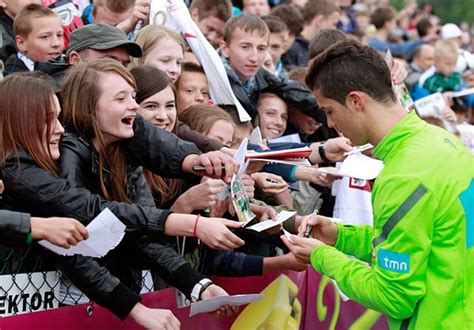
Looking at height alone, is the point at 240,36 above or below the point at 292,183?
above

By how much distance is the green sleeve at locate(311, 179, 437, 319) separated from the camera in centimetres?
438

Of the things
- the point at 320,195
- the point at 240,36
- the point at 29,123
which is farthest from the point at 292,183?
the point at 29,123

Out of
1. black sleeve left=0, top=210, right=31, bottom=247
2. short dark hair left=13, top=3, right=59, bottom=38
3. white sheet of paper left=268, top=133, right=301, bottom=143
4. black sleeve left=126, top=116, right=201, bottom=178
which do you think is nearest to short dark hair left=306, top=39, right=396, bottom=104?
black sleeve left=126, top=116, right=201, bottom=178

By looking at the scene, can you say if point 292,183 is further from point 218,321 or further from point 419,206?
point 419,206

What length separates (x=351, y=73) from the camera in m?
4.78

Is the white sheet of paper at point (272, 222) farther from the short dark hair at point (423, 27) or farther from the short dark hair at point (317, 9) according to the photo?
the short dark hair at point (423, 27)

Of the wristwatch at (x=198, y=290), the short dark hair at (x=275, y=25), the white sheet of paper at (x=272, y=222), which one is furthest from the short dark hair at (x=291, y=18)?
the wristwatch at (x=198, y=290)

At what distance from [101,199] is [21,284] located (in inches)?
23.2

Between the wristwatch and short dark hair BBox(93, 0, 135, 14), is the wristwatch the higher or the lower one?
the lower one

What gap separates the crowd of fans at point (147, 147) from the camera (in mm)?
4961

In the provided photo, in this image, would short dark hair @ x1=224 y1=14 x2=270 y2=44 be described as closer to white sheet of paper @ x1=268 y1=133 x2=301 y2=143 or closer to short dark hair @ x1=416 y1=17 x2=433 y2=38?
white sheet of paper @ x1=268 y1=133 x2=301 y2=143

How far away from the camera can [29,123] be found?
196 inches

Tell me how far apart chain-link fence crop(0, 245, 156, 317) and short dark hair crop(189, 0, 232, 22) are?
4160mm

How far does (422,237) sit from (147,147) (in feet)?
5.52
